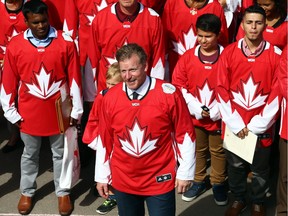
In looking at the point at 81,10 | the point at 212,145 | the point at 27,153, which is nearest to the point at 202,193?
the point at 212,145

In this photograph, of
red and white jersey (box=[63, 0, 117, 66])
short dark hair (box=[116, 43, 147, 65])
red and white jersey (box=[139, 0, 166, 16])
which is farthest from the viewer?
red and white jersey (box=[139, 0, 166, 16])

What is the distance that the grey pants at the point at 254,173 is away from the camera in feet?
17.1

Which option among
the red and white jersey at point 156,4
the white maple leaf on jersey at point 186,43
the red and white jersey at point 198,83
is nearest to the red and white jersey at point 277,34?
the red and white jersey at point 198,83

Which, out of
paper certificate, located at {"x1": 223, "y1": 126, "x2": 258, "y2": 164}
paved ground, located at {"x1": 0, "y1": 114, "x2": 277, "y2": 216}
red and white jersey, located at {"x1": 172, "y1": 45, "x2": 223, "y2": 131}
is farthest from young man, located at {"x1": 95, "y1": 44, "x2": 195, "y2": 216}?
paved ground, located at {"x1": 0, "y1": 114, "x2": 277, "y2": 216}

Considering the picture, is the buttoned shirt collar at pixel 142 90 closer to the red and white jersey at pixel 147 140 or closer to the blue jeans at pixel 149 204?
the red and white jersey at pixel 147 140

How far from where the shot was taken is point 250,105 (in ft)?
16.6

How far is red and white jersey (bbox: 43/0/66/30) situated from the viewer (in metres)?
6.46

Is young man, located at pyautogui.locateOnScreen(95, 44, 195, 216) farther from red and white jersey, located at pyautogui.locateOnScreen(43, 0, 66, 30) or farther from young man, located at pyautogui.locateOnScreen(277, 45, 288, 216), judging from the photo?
red and white jersey, located at pyautogui.locateOnScreen(43, 0, 66, 30)

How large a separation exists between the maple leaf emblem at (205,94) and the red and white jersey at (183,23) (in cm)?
75

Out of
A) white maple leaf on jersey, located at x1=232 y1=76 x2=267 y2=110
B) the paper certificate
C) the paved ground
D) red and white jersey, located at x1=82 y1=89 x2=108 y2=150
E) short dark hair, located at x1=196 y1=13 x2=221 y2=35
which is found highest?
short dark hair, located at x1=196 y1=13 x2=221 y2=35

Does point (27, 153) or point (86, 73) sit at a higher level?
point (86, 73)

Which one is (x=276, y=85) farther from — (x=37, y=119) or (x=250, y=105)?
(x=37, y=119)

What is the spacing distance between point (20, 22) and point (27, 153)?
1.44 m

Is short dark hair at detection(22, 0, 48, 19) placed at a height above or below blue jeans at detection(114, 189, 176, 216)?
above
